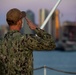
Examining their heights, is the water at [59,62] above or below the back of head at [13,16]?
below

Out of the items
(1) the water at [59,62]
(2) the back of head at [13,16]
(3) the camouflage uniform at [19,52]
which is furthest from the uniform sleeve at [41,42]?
(1) the water at [59,62]

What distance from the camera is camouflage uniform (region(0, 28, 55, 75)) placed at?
5562 millimetres

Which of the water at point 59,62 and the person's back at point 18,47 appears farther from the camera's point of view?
the water at point 59,62

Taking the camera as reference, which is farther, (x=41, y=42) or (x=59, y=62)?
(x=59, y=62)

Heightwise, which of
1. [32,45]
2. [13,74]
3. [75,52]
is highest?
[32,45]

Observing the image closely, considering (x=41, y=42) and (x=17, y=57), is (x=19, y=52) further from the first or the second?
(x=41, y=42)

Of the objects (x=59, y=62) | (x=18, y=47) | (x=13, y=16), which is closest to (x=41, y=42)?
(x=18, y=47)

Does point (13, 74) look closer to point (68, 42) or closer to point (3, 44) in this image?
point (3, 44)

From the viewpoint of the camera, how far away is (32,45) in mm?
5539

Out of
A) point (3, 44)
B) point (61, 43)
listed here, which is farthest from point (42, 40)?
point (61, 43)

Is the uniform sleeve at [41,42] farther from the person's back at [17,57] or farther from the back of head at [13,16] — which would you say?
the back of head at [13,16]

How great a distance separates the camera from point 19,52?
5.62 metres

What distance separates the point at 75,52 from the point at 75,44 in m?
2.46

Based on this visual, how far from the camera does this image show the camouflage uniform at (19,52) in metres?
5.56
